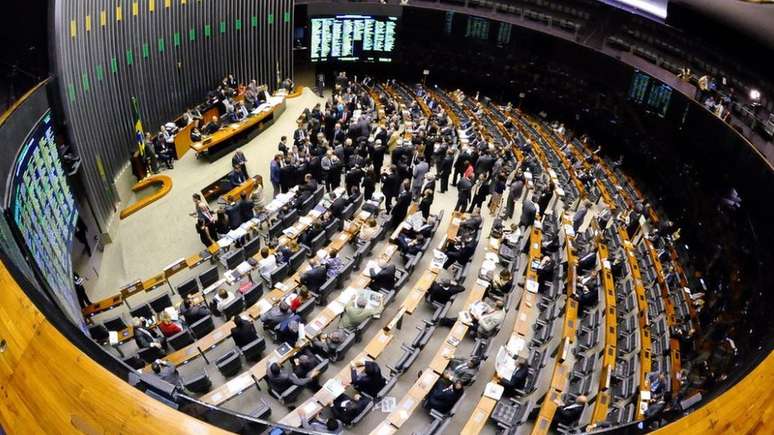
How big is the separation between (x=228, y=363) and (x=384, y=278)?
109 inches

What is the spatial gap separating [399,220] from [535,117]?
9061 millimetres

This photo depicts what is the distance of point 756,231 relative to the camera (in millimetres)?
9219

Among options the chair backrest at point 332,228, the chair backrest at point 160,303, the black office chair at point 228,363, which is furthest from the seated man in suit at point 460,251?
the chair backrest at point 160,303

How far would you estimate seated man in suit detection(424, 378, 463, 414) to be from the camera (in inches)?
263

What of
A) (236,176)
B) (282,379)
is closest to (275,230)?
(236,176)

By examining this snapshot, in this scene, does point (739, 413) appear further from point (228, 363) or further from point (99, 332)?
point (99, 332)

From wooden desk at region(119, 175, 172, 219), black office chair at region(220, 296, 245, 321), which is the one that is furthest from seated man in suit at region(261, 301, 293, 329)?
wooden desk at region(119, 175, 172, 219)

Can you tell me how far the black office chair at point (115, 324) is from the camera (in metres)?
7.49

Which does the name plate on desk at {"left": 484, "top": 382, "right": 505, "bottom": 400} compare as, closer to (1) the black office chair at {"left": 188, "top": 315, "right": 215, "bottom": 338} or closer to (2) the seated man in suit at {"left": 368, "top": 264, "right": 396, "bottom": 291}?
(2) the seated man in suit at {"left": 368, "top": 264, "right": 396, "bottom": 291}

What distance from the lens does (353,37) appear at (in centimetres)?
1628

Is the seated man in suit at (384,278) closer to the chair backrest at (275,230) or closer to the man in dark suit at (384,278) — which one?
the man in dark suit at (384,278)

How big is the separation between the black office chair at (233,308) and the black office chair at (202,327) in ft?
1.03

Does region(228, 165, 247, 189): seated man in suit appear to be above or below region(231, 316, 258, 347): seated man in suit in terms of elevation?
above

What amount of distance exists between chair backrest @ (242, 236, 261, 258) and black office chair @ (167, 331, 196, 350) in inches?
78.9
